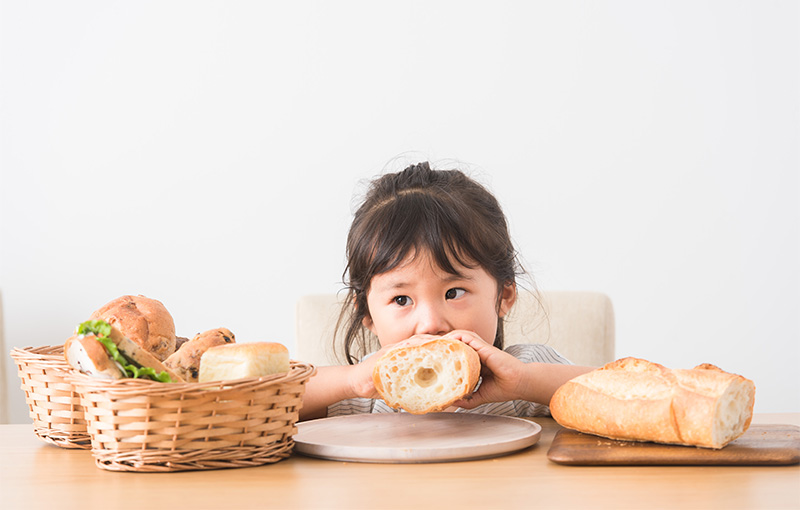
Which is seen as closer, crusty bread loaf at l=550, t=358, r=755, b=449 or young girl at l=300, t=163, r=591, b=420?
crusty bread loaf at l=550, t=358, r=755, b=449

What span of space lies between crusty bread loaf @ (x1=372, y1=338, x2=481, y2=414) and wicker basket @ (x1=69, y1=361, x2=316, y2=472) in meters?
0.18

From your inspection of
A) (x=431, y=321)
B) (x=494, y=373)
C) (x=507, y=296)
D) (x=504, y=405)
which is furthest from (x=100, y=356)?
(x=507, y=296)

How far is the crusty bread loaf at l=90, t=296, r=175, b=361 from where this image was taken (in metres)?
0.99

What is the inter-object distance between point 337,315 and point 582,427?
1150mm

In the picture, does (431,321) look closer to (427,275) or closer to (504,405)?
(427,275)

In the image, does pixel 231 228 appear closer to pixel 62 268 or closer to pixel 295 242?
pixel 295 242

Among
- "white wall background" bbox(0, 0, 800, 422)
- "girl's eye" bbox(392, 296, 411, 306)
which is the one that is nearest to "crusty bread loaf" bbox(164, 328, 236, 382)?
"girl's eye" bbox(392, 296, 411, 306)

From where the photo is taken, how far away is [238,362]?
887 millimetres

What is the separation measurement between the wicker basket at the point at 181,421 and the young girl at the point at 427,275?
360mm

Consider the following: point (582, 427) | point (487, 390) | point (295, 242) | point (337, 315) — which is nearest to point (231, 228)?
point (295, 242)

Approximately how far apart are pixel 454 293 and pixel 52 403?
0.74m

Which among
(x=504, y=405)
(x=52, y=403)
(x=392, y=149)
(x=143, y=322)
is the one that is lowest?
(x=504, y=405)

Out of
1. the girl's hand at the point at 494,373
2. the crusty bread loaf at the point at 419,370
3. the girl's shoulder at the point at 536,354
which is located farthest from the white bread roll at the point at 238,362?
the girl's shoulder at the point at 536,354

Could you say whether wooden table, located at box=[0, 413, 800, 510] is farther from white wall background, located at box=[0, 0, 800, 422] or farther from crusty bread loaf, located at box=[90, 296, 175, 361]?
white wall background, located at box=[0, 0, 800, 422]
